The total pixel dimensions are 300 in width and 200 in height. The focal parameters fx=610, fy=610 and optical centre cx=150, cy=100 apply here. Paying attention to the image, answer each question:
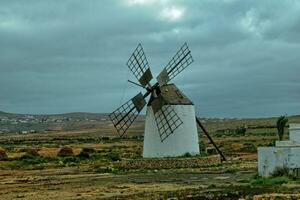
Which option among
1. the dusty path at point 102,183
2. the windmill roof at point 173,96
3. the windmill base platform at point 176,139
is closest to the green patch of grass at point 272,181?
the dusty path at point 102,183

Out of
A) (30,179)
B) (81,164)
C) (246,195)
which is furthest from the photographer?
(81,164)

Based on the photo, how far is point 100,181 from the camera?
43094 millimetres

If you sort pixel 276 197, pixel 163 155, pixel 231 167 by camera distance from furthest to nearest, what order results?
1. pixel 163 155
2. pixel 231 167
3. pixel 276 197

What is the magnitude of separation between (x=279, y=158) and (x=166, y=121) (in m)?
19.3

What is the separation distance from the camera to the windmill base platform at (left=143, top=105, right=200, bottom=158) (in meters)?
55.7

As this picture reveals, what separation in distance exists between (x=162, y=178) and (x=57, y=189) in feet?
28.6

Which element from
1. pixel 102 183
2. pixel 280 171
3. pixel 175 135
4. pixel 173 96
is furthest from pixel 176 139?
pixel 280 171

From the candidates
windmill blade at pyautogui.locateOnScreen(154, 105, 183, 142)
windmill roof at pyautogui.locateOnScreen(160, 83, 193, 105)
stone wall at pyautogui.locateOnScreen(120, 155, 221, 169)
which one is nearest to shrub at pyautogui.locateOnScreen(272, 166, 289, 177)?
stone wall at pyautogui.locateOnScreen(120, 155, 221, 169)

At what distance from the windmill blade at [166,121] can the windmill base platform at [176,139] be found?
0.43 metres

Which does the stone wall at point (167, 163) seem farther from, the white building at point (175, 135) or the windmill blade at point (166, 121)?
the windmill blade at point (166, 121)

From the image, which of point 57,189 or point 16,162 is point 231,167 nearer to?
point 57,189

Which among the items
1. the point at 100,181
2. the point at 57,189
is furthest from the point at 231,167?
the point at 57,189

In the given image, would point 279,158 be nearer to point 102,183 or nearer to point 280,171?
point 280,171

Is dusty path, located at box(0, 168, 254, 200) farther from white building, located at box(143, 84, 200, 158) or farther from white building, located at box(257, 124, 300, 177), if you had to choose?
white building, located at box(143, 84, 200, 158)
